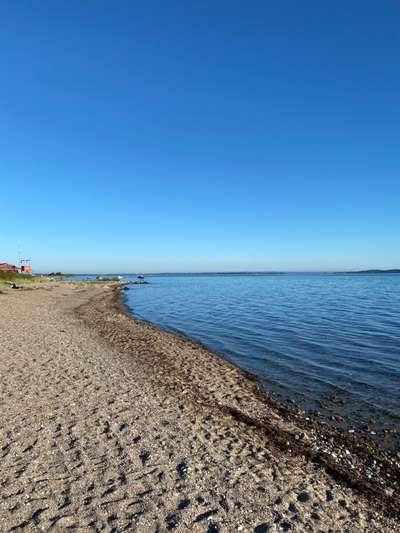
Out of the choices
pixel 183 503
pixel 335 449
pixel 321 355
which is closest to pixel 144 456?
pixel 183 503

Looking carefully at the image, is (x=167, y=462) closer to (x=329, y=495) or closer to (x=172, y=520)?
(x=172, y=520)

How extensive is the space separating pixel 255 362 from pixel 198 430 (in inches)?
346

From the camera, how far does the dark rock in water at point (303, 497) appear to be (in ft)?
21.4

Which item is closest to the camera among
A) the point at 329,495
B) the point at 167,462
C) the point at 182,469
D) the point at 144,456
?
the point at 329,495

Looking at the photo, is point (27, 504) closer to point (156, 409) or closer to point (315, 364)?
point (156, 409)

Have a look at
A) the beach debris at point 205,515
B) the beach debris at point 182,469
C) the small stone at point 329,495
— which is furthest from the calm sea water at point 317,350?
the beach debris at point 205,515

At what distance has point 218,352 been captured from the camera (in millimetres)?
19859

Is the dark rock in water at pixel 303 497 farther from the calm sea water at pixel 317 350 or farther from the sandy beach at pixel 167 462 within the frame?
the calm sea water at pixel 317 350

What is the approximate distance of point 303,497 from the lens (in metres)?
6.61

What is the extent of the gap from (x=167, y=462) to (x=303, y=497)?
2.71 meters

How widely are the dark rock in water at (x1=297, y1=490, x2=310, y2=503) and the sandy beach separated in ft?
0.11

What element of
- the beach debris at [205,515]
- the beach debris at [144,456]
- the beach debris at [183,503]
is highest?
the beach debris at [144,456]

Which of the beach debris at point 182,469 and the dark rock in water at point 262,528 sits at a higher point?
the beach debris at point 182,469

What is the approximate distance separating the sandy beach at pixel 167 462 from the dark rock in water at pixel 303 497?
0.03 metres
